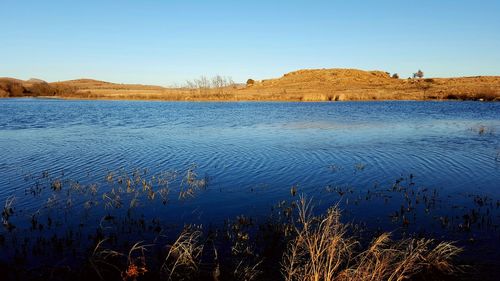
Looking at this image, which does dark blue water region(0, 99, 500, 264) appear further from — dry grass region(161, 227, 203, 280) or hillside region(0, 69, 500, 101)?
hillside region(0, 69, 500, 101)

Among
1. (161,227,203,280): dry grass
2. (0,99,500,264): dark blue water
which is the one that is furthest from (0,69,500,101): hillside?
(161,227,203,280): dry grass

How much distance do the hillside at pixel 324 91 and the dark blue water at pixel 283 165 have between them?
4446 cm

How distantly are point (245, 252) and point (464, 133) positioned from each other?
24.5m

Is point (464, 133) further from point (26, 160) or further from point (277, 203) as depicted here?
point (26, 160)

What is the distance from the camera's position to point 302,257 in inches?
303

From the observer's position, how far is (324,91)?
90500 millimetres

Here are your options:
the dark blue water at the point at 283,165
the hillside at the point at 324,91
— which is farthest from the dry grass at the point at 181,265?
the hillside at the point at 324,91

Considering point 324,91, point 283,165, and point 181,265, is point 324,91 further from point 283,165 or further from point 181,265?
point 181,265

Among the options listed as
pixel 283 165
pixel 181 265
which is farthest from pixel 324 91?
pixel 181 265

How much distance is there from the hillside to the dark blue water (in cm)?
4446

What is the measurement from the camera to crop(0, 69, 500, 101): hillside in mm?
72562

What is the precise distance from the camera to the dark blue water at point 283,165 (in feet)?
36.0

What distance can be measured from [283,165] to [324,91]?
76676 mm

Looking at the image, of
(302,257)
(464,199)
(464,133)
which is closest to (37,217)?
(302,257)
